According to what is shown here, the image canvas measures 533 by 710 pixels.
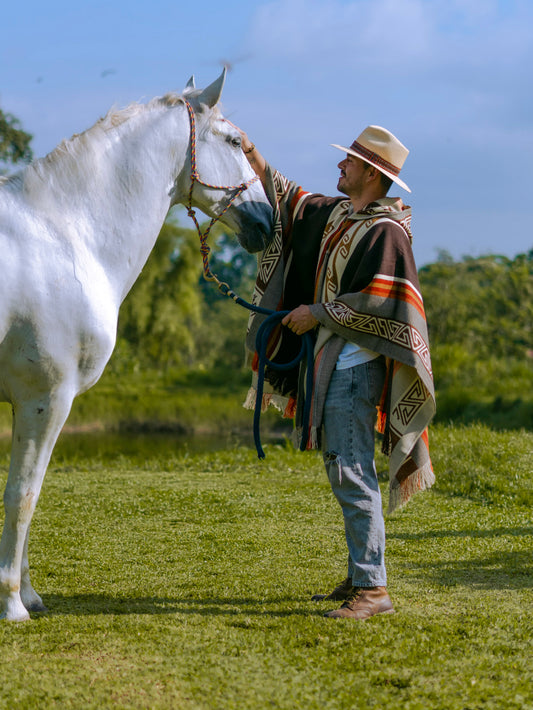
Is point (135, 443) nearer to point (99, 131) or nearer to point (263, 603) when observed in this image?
point (263, 603)

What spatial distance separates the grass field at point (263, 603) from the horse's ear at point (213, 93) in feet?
7.04

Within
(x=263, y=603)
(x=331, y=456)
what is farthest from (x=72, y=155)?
(x=263, y=603)

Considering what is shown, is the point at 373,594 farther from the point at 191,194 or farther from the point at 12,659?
the point at 191,194

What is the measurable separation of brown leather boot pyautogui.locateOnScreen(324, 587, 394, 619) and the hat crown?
1761 millimetres

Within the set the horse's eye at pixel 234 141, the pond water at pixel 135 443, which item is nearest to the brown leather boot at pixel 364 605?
the horse's eye at pixel 234 141

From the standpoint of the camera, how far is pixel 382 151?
316 cm

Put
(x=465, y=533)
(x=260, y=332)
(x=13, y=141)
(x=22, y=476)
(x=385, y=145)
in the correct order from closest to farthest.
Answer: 1. (x=22, y=476)
2. (x=385, y=145)
3. (x=260, y=332)
4. (x=465, y=533)
5. (x=13, y=141)

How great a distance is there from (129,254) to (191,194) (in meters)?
0.41

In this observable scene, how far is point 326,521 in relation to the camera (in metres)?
4.97

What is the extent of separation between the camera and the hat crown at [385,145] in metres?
3.16

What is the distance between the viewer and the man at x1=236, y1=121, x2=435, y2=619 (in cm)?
307

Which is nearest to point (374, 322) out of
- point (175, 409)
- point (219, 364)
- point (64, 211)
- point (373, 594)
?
point (373, 594)

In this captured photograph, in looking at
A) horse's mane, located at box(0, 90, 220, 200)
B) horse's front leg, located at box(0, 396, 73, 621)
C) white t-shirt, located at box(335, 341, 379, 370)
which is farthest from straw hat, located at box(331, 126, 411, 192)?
horse's front leg, located at box(0, 396, 73, 621)

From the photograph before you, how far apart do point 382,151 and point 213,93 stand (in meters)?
0.75
